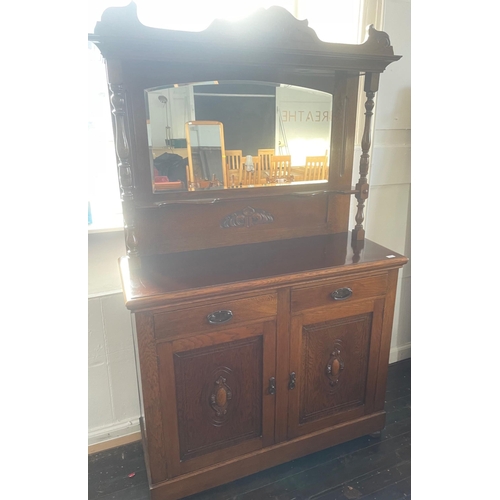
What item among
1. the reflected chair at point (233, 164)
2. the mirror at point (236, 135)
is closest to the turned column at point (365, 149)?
the mirror at point (236, 135)

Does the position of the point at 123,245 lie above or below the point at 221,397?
above

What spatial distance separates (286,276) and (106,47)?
3.01 feet

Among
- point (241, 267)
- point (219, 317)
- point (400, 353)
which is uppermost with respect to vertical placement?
point (241, 267)

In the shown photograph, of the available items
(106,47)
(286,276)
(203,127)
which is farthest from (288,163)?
(106,47)

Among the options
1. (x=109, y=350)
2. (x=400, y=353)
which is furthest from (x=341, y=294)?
(x=400, y=353)

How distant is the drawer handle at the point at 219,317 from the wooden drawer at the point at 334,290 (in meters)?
0.25

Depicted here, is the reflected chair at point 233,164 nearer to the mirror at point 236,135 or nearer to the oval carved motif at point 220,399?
the mirror at point 236,135

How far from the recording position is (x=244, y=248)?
157cm

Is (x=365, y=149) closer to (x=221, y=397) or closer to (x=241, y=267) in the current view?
(x=241, y=267)

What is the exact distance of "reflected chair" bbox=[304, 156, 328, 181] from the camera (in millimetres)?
1642

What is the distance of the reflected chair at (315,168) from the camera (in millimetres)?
1642

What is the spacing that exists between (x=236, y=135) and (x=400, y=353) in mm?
1734

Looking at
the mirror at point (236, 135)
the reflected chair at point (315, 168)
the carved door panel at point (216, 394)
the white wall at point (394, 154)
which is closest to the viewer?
the carved door panel at point (216, 394)
